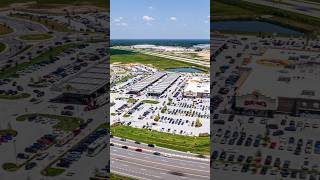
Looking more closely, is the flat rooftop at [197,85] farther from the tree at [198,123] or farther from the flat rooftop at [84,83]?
the flat rooftop at [84,83]

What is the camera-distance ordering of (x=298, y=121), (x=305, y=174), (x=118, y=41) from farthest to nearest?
(x=118, y=41), (x=298, y=121), (x=305, y=174)

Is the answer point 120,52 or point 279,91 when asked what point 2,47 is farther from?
point 120,52

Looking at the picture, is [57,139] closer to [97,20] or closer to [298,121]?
[97,20]

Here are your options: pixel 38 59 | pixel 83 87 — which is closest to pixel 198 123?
pixel 83 87

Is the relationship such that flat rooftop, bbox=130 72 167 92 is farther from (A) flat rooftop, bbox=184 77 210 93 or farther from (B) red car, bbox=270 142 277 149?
(B) red car, bbox=270 142 277 149

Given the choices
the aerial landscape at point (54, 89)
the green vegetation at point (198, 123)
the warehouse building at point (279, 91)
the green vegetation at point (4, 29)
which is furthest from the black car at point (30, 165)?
the green vegetation at point (198, 123)

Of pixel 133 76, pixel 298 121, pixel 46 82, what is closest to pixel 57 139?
pixel 46 82
